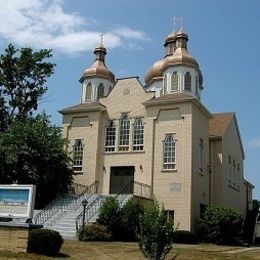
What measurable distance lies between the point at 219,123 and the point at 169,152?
7.86 metres

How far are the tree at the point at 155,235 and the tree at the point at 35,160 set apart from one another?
16837 mm

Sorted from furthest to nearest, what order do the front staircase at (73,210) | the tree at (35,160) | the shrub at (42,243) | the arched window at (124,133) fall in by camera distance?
1. the arched window at (124,133)
2. the tree at (35,160)
3. the front staircase at (73,210)
4. the shrub at (42,243)

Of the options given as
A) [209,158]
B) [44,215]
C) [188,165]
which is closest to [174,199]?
[188,165]

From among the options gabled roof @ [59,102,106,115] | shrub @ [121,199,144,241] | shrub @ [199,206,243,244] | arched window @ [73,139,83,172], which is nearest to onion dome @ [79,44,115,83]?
gabled roof @ [59,102,106,115]

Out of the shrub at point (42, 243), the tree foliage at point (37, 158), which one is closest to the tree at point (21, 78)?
the tree foliage at point (37, 158)

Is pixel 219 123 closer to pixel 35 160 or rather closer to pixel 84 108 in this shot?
pixel 84 108

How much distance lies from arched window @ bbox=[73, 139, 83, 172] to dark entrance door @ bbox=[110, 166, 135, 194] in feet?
9.03

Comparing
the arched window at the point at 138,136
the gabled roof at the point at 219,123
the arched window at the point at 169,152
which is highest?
the gabled roof at the point at 219,123

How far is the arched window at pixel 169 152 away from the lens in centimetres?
3334

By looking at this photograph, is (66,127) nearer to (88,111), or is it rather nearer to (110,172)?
(88,111)

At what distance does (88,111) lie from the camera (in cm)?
3750

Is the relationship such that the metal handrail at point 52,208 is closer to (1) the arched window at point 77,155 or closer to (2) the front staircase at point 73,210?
(2) the front staircase at point 73,210

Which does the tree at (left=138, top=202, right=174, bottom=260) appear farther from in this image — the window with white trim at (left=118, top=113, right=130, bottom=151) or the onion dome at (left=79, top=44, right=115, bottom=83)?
the onion dome at (left=79, top=44, right=115, bottom=83)

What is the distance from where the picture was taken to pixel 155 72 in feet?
140
